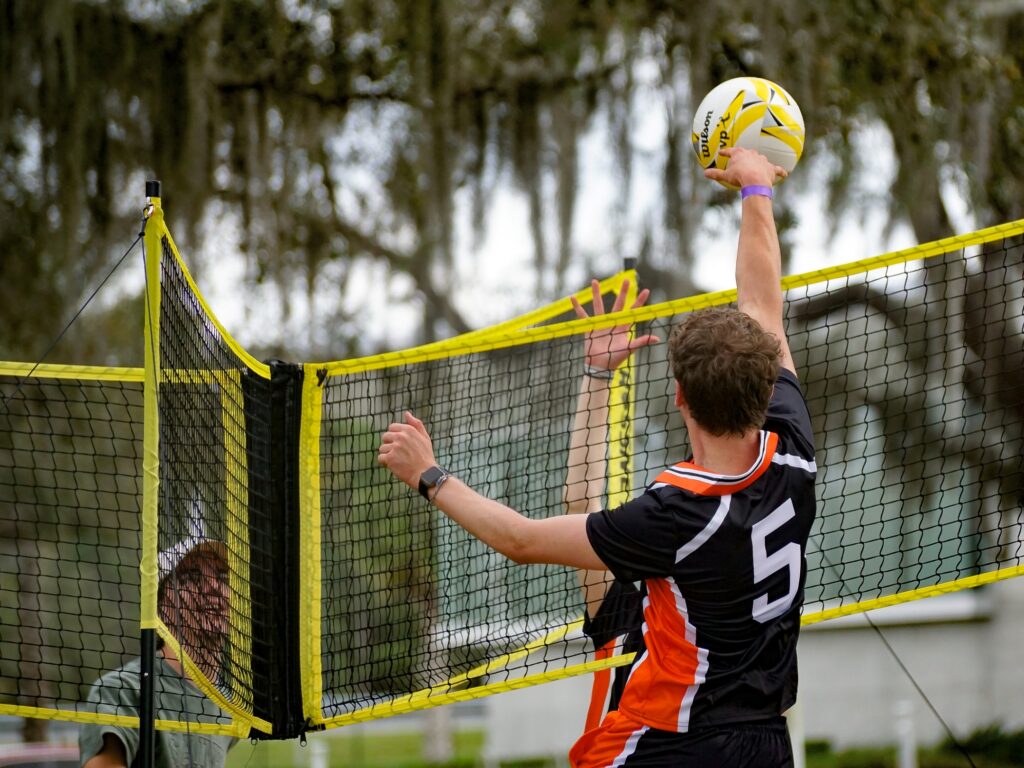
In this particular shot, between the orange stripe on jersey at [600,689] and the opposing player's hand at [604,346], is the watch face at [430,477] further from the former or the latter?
the opposing player's hand at [604,346]

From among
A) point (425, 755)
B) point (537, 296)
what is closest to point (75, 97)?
point (537, 296)

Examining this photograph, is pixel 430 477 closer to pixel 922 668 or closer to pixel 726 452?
pixel 726 452

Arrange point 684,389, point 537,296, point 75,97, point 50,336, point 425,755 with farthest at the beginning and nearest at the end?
point 425,755
point 537,296
point 50,336
point 75,97
point 684,389

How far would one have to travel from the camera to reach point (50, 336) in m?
9.23

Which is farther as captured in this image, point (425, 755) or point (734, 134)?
point (425, 755)

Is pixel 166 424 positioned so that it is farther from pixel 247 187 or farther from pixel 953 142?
pixel 953 142

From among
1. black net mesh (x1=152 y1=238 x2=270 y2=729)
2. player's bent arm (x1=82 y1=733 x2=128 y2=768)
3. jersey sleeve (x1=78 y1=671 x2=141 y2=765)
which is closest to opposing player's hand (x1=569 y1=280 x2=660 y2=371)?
Answer: black net mesh (x1=152 y1=238 x2=270 y2=729)

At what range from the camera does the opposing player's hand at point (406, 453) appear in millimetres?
2598

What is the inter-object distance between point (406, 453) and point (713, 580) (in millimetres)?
738

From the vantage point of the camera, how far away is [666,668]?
8.17 feet

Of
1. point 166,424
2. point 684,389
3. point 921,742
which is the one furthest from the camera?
point 921,742

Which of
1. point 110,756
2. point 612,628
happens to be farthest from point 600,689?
point 110,756

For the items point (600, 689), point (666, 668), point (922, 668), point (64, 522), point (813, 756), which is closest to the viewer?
point (666, 668)

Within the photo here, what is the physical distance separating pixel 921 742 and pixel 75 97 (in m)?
12.2
